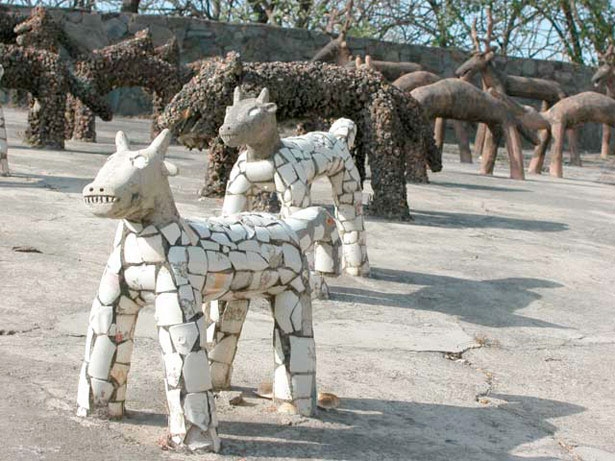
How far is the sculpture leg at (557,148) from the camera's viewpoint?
16156mm

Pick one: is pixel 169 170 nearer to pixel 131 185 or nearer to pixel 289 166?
pixel 131 185

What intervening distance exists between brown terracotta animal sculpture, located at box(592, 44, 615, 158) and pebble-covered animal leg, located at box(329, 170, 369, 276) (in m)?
14.2

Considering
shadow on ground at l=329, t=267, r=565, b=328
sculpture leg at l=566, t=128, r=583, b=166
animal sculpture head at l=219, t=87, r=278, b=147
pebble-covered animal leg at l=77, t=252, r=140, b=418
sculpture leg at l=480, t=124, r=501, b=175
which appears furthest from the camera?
sculpture leg at l=566, t=128, r=583, b=166

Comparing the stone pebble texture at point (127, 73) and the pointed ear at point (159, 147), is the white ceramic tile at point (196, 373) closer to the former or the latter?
A: the pointed ear at point (159, 147)

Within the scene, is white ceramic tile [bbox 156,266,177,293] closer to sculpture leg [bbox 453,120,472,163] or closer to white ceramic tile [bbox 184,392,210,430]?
white ceramic tile [bbox 184,392,210,430]

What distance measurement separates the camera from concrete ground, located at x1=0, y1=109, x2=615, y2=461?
394cm

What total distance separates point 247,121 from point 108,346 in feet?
7.62

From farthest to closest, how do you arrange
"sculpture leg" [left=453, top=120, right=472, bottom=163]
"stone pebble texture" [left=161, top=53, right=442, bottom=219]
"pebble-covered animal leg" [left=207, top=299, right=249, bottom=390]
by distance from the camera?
1. "sculpture leg" [left=453, top=120, right=472, bottom=163]
2. "stone pebble texture" [left=161, top=53, right=442, bottom=219]
3. "pebble-covered animal leg" [left=207, top=299, right=249, bottom=390]

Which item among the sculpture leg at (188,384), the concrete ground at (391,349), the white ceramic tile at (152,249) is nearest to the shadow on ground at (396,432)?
the concrete ground at (391,349)

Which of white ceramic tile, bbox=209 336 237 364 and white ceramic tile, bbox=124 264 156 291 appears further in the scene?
white ceramic tile, bbox=209 336 237 364

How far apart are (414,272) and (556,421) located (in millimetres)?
2887

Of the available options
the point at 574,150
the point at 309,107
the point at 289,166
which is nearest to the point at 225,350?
the point at 289,166

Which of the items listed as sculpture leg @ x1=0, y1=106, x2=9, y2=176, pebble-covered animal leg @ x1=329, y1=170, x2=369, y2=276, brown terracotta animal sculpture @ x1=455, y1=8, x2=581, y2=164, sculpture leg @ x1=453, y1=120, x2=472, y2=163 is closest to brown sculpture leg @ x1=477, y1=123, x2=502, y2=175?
sculpture leg @ x1=453, y1=120, x2=472, y2=163

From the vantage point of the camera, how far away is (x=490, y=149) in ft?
49.3
